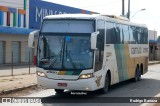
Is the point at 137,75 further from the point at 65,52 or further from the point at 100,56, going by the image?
the point at 65,52

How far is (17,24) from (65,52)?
2546 centimetres

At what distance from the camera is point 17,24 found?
127ft

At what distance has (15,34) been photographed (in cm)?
3941

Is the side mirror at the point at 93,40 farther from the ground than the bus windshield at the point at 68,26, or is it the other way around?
the bus windshield at the point at 68,26

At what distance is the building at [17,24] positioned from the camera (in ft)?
122

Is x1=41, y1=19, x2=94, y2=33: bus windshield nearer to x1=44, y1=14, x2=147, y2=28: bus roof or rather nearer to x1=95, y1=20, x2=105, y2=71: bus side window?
x1=44, y1=14, x2=147, y2=28: bus roof

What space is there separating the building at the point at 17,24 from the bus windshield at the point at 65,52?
71.2 ft

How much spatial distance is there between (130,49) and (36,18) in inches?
921

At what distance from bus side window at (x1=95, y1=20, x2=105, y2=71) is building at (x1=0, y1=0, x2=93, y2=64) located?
21.3 m

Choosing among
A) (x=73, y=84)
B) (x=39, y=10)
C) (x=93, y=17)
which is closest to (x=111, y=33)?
(x=93, y=17)

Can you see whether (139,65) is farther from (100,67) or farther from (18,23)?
(18,23)

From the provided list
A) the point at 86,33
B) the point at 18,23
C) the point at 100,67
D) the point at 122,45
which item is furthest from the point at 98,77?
the point at 18,23

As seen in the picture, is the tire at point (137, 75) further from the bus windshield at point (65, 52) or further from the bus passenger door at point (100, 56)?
the bus windshield at point (65, 52)

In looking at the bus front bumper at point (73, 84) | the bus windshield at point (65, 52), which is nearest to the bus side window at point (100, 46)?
the bus windshield at point (65, 52)
